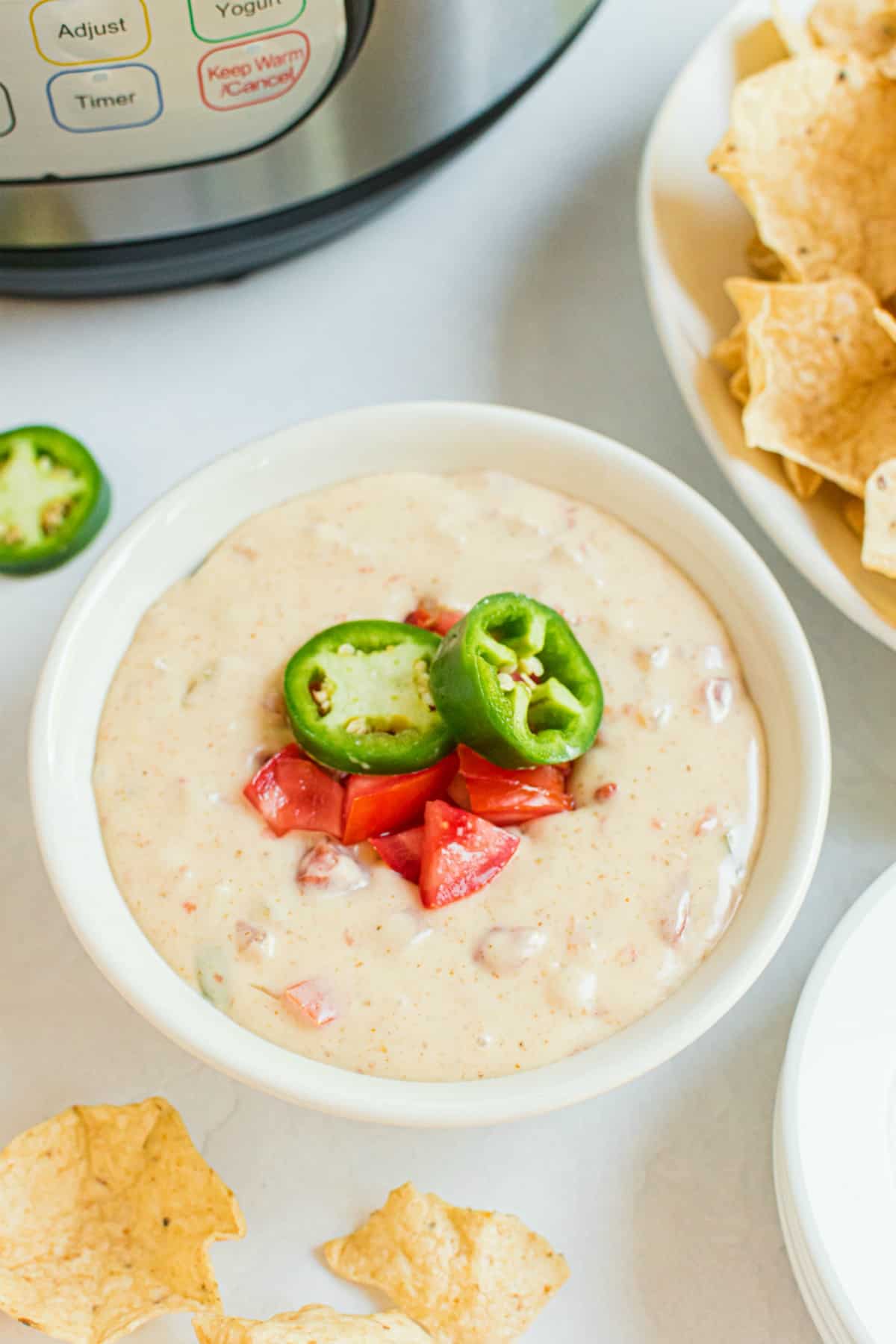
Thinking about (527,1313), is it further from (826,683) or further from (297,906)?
(826,683)

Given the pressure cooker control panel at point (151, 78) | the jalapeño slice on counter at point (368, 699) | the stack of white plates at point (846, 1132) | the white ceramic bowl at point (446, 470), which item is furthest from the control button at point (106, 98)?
the stack of white plates at point (846, 1132)

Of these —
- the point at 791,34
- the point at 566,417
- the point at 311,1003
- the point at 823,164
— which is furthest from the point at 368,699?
the point at 791,34

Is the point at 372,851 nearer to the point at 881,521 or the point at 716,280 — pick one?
the point at 881,521

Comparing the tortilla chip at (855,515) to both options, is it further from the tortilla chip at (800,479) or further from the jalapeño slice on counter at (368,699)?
the jalapeño slice on counter at (368,699)

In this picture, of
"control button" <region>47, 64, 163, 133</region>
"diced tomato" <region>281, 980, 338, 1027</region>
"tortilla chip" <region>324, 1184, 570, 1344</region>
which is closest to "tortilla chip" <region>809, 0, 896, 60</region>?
"control button" <region>47, 64, 163, 133</region>

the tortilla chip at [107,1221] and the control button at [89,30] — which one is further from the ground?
the control button at [89,30]

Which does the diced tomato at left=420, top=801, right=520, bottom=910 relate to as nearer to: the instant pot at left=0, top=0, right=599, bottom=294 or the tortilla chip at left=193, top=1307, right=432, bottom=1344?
the tortilla chip at left=193, top=1307, right=432, bottom=1344

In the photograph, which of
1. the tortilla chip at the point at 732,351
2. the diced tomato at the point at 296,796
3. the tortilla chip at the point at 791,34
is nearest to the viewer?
the diced tomato at the point at 296,796

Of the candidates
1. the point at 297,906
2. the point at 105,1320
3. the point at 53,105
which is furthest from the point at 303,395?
the point at 105,1320
